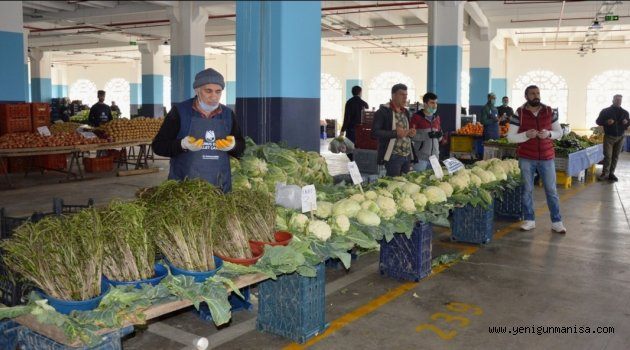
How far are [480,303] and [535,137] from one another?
259 cm

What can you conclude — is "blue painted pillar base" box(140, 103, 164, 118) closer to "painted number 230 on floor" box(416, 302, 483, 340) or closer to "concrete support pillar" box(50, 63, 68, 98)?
"concrete support pillar" box(50, 63, 68, 98)

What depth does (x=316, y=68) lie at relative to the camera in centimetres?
626

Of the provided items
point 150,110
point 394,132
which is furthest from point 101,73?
point 394,132

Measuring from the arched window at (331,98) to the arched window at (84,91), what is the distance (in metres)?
16.3

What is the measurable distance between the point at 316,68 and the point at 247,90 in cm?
78

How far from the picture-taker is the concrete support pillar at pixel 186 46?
15.6 m

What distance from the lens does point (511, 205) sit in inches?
291

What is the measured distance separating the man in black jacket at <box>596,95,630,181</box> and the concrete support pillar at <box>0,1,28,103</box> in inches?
439

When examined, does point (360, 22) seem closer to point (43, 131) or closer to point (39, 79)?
point (43, 131)

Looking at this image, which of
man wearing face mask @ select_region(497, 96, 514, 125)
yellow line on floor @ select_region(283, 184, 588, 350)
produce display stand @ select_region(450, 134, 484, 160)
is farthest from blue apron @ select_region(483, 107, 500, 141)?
yellow line on floor @ select_region(283, 184, 588, 350)

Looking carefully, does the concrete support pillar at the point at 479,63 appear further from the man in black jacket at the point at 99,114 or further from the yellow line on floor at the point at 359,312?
the yellow line on floor at the point at 359,312

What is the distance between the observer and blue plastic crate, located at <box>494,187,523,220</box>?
7.32m

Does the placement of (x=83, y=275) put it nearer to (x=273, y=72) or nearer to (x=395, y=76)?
(x=273, y=72)

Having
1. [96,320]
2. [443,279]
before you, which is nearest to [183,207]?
[96,320]
